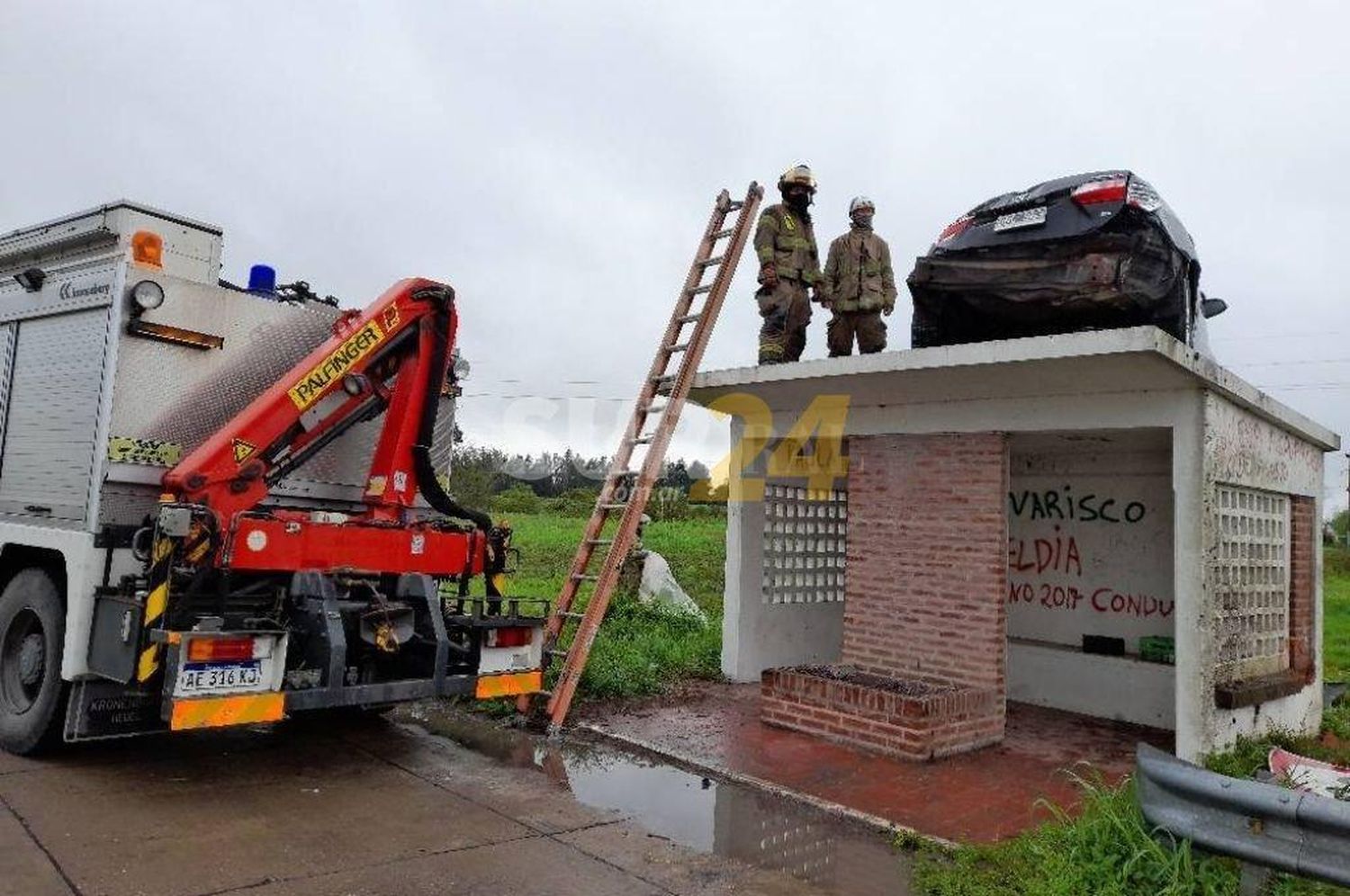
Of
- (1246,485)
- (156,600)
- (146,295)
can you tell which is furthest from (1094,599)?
(146,295)

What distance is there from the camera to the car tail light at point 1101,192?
19.7 ft

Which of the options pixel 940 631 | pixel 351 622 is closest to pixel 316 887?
pixel 351 622

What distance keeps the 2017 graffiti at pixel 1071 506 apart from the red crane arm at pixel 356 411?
5398 mm

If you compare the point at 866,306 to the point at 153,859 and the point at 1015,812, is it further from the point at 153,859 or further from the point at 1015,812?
the point at 153,859

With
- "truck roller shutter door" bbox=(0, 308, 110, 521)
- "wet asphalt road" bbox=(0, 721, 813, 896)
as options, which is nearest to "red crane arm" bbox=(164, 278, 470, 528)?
"truck roller shutter door" bbox=(0, 308, 110, 521)

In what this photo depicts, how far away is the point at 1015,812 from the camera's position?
17.6 ft

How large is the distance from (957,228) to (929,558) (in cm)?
244

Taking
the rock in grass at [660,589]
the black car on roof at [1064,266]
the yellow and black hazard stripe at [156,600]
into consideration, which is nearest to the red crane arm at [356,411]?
the yellow and black hazard stripe at [156,600]

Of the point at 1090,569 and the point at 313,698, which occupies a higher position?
the point at 1090,569

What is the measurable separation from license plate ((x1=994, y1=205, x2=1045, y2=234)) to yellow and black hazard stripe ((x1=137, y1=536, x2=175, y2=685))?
5.37 m

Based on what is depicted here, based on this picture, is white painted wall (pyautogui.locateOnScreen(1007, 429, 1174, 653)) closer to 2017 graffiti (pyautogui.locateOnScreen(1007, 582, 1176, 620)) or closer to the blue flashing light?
2017 graffiti (pyautogui.locateOnScreen(1007, 582, 1176, 620))

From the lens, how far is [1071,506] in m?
8.90

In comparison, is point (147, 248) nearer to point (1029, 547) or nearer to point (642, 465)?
point (642, 465)

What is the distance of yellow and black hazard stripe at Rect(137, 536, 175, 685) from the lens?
4852mm
